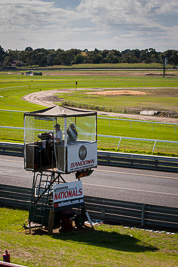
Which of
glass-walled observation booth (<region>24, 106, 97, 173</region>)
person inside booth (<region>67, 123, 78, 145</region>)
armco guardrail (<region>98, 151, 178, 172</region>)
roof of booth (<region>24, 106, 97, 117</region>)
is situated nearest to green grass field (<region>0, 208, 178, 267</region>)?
glass-walled observation booth (<region>24, 106, 97, 173</region>)

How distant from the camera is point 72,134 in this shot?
13273 millimetres

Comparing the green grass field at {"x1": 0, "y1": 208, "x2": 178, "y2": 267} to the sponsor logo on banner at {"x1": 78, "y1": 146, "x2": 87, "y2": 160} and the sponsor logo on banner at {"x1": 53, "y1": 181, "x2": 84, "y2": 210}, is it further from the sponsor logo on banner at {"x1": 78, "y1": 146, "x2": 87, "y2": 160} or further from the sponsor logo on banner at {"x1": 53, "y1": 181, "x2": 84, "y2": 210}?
the sponsor logo on banner at {"x1": 78, "y1": 146, "x2": 87, "y2": 160}

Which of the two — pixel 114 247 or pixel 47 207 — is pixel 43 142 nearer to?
pixel 47 207

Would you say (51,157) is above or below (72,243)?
above

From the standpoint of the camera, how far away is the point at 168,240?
1206 centimetres

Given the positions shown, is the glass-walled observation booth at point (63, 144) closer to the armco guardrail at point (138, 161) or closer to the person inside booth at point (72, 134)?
the person inside booth at point (72, 134)

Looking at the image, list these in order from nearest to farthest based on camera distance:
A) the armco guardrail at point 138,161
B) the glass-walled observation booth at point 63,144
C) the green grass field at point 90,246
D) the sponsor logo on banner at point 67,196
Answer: the green grass field at point 90,246
the sponsor logo on banner at point 67,196
the glass-walled observation booth at point 63,144
the armco guardrail at point 138,161

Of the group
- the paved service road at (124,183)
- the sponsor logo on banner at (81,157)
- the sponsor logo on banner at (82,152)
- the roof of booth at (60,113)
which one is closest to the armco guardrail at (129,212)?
the sponsor logo on banner at (81,157)

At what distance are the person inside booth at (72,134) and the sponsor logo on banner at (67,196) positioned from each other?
4.45ft

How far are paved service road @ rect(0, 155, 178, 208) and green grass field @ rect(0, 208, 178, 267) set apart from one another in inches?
143

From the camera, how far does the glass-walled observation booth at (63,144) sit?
515 inches

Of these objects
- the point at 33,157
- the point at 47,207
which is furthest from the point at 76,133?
the point at 47,207

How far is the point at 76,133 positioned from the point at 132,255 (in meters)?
4.61

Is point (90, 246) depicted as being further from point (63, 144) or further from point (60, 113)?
point (60, 113)
